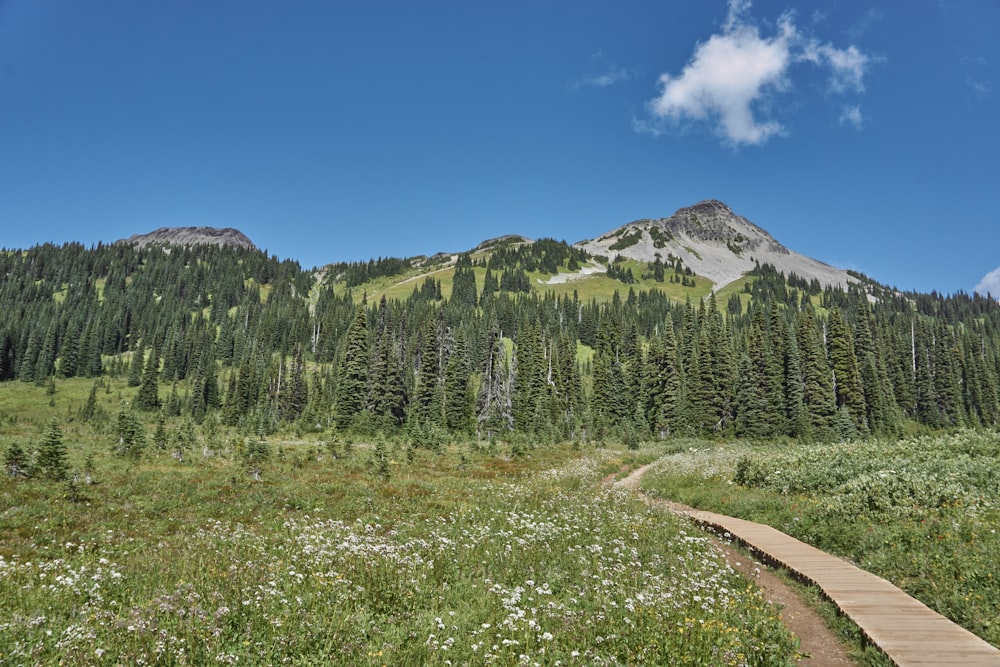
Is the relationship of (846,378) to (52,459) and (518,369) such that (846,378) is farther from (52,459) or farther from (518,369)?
(52,459)

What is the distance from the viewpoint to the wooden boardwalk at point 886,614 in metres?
7.48

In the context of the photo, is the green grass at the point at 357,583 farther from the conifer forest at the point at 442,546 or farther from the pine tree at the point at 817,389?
the pine tree at the point at 817,389

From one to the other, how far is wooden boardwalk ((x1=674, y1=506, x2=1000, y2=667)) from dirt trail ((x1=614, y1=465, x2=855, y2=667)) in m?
0.49

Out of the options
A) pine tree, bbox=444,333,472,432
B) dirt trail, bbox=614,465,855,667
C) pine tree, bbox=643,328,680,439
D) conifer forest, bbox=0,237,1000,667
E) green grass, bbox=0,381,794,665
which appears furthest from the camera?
pine tree, bbox=444,333,472,432

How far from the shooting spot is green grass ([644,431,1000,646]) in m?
10.2

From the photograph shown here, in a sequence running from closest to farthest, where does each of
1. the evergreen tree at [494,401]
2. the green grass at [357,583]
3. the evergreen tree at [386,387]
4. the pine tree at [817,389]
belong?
the green grass at [357,583], the pine tree at [817,389], the evergreen tree at [386,387], the evergreen tree at [494,401]

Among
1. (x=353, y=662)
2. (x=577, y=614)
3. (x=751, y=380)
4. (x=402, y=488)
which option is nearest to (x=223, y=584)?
(x=353, y=662)

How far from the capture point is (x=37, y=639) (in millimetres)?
6387

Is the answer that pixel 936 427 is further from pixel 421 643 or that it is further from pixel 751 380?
pixel 421 643

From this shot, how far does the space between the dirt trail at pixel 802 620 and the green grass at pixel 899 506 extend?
89.9 inches

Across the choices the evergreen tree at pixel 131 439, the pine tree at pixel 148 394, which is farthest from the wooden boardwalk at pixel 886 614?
the pine tree at pixel 148 394

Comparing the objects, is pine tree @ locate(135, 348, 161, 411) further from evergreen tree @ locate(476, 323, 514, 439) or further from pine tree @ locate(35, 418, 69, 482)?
pine tree @ locate(35, 418, 69, 482)

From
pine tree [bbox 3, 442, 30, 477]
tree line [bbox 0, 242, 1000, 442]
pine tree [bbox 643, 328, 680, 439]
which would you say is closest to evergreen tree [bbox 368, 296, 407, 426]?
tree line [bbox 0, 242, 1000, 442]

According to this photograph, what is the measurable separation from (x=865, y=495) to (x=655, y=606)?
39.8 ft
